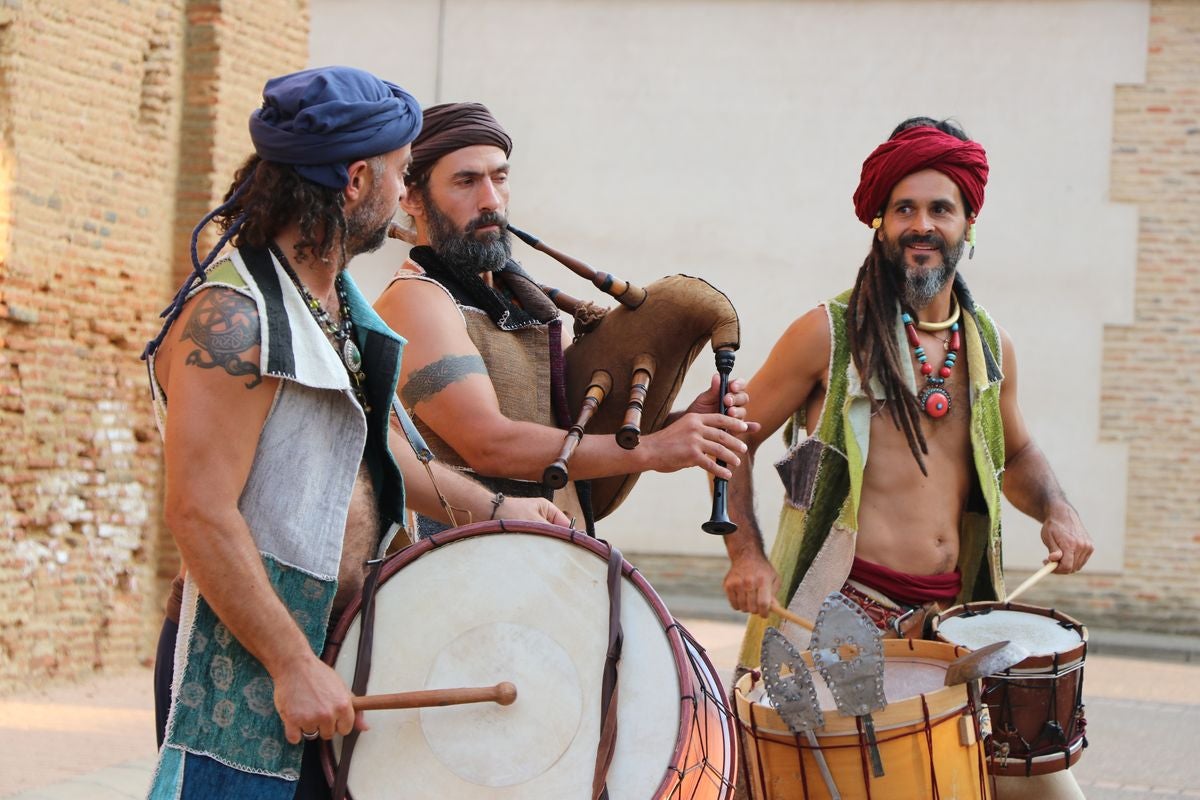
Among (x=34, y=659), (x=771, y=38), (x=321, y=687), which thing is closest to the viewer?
(x=321, y=687)

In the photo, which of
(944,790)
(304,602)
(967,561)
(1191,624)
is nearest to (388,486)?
(304,602)

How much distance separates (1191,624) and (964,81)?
538cm

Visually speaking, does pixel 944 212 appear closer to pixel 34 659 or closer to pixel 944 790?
pixel 944 790

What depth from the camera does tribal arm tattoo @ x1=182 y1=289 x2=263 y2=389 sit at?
2.66m

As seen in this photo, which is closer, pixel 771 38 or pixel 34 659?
pixel 34 659

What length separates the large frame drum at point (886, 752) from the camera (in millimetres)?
3381

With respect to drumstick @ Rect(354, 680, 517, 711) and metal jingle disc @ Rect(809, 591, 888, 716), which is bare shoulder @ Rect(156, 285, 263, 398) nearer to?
drumstick @ Rect(354, 680, 517, 711)

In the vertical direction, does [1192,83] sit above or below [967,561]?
above

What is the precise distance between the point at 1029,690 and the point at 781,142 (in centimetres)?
1220

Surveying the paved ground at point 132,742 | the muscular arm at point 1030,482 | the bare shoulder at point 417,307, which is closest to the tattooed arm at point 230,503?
the bare shoulder at point 417,307

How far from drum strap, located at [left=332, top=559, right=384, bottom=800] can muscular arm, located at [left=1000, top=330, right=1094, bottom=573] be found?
2.26 meters

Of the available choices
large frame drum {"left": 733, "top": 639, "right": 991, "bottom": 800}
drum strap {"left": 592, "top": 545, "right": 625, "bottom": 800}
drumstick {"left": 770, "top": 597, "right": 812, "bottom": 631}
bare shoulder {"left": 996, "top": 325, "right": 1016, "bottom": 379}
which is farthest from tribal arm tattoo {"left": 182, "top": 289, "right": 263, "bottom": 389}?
bare shoulder {"left": 996, "top": 325, "right": 1016, "bottom": 379}

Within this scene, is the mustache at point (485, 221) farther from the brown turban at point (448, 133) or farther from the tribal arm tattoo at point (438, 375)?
the tribal arm tattoo at point (438, 375)

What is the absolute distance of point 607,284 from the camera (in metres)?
3.71
